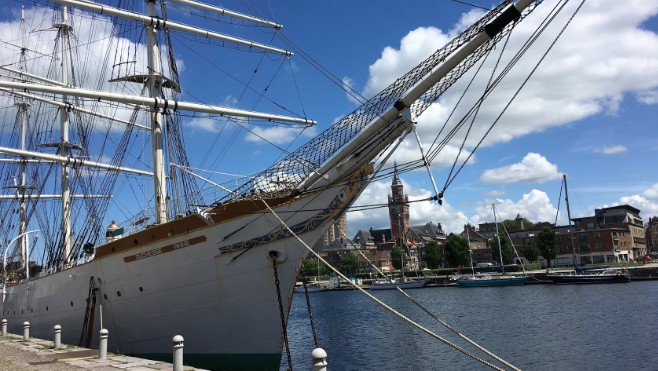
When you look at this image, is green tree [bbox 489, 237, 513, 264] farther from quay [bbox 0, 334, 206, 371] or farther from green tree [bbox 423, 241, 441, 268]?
quay [bbox 0, 334, 206, 371]

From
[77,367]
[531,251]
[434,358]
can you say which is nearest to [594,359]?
[434,358]

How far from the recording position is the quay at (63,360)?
11.2 metres

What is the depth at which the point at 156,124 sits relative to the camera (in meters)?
19.9

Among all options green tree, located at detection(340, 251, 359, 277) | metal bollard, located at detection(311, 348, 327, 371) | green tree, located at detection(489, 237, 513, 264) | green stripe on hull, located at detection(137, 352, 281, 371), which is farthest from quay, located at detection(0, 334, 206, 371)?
green tree, located at detection(340, 251, 359, 277)

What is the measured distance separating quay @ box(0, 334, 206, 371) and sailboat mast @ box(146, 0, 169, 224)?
5047 millimetres

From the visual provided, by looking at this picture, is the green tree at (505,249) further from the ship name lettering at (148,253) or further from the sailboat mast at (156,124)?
the ship name lettering at (148,253)

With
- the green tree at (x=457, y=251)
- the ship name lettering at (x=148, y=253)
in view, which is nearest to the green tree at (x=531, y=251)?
the green tree at (x=457, y=251)

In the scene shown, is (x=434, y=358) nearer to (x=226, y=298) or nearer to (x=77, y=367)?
(x=226, y=298)

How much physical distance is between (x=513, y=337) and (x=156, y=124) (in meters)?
20.0

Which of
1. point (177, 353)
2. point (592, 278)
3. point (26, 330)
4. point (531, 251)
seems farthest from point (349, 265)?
point (177, 353)

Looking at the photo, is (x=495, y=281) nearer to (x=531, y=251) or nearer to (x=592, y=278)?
(x=592, y=278)

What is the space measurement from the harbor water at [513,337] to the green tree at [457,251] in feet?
181

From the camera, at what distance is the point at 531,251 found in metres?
94.1

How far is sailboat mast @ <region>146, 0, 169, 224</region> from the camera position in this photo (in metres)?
18.3
